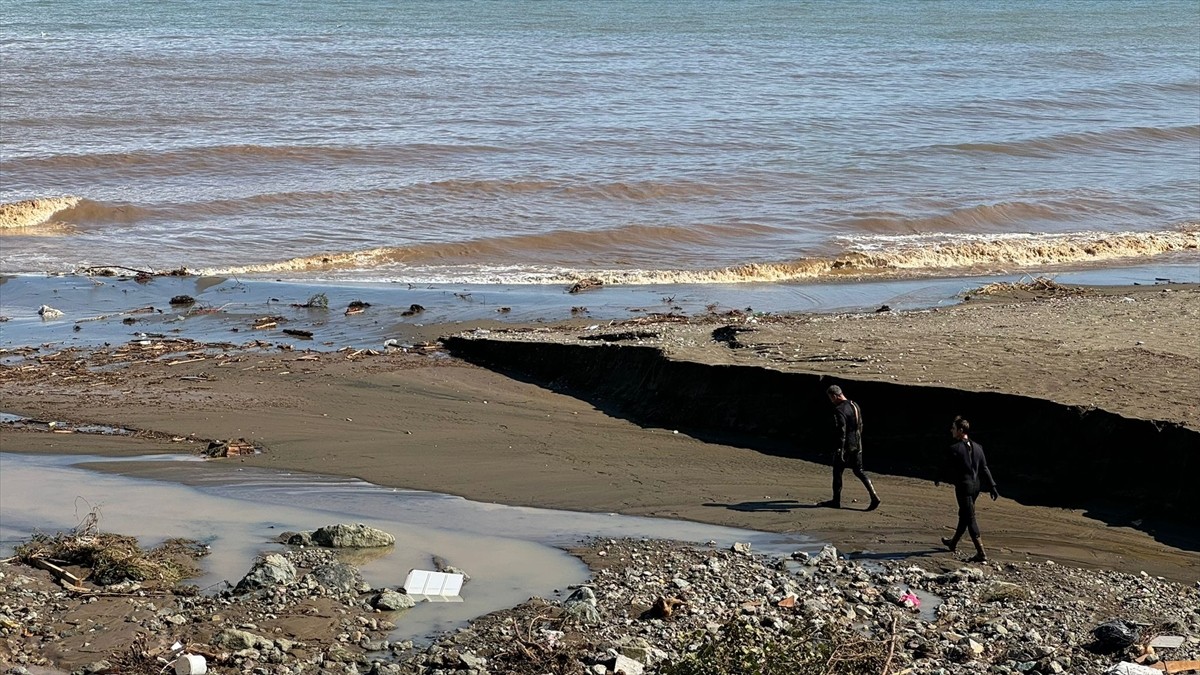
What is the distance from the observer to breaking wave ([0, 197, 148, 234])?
25266 millimetres

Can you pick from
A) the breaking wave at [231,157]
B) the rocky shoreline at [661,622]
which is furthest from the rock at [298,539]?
the breaking wave at [231,157]

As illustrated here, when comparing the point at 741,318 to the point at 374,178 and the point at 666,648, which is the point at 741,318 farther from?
the point at 374,178

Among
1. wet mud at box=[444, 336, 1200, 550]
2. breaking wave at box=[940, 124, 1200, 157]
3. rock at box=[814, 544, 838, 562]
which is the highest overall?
breaking wave at box=[940, 124, 1200, 157]

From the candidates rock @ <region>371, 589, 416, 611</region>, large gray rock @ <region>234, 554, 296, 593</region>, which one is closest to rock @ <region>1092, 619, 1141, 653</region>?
rock @ <region>371, 589, 416, 611</region>

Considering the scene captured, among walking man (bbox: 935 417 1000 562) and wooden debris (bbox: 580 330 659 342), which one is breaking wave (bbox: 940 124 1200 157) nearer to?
wooden debris (bbox: 580 330 659 342)

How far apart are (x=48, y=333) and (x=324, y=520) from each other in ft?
27.0

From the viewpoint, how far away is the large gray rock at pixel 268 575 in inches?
353

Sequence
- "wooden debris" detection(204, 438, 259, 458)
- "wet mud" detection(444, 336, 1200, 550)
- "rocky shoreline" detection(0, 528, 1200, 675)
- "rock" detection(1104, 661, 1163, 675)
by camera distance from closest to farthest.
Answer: "rock" detection(1104, 661, 1163, 675)
"rocky shoreline" detection(0, 528, 1200, 675)
"wet mud" detection(444, 336, 1200, 550)
"wooden debris" detection(204, 438, 259, 458)

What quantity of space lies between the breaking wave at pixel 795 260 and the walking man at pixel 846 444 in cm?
971

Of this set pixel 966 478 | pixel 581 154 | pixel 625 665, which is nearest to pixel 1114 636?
pixel 966 478

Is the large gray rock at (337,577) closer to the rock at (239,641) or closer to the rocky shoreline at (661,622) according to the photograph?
the rocky shoreline at (661,622)

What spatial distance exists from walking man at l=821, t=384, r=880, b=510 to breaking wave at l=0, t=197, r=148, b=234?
18876 mm

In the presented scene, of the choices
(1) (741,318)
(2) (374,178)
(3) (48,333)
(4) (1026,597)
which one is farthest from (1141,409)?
(2) (374,178)

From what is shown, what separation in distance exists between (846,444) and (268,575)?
4.81m
